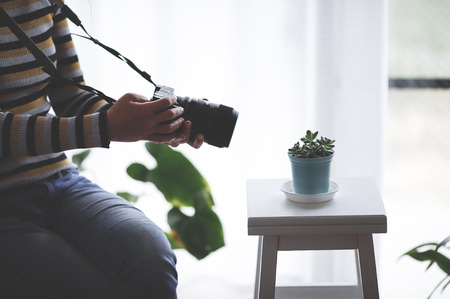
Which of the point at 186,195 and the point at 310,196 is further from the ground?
the point at 310,196

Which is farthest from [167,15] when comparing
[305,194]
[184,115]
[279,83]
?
[305,194]

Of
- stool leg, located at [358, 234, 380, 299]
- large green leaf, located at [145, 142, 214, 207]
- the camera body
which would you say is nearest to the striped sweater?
the camera body

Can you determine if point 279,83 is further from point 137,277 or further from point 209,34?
point 137,277

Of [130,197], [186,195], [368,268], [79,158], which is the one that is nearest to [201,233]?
[186,195]

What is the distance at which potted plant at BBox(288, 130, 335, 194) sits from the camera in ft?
3.69

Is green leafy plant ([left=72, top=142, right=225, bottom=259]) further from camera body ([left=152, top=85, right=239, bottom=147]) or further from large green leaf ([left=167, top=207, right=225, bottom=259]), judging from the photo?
camera body ([left=152, top=85, right=239, bottom=147])

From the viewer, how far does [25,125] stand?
1.01 meters

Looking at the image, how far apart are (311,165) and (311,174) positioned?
0.02m

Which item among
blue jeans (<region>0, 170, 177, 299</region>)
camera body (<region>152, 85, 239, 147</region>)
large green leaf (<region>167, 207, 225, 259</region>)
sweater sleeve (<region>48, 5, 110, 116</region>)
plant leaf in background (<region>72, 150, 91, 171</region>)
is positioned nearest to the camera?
blue jeans (<region>0, 170, 177, 299</region>)

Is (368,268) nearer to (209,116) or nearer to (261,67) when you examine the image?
(209,116)

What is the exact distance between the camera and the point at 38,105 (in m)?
1.15

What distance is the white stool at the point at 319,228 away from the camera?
1.08m

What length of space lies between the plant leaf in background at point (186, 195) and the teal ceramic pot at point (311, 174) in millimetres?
406

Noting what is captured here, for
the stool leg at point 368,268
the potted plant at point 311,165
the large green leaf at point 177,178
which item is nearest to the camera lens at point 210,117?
the potted plant at point 311,165
